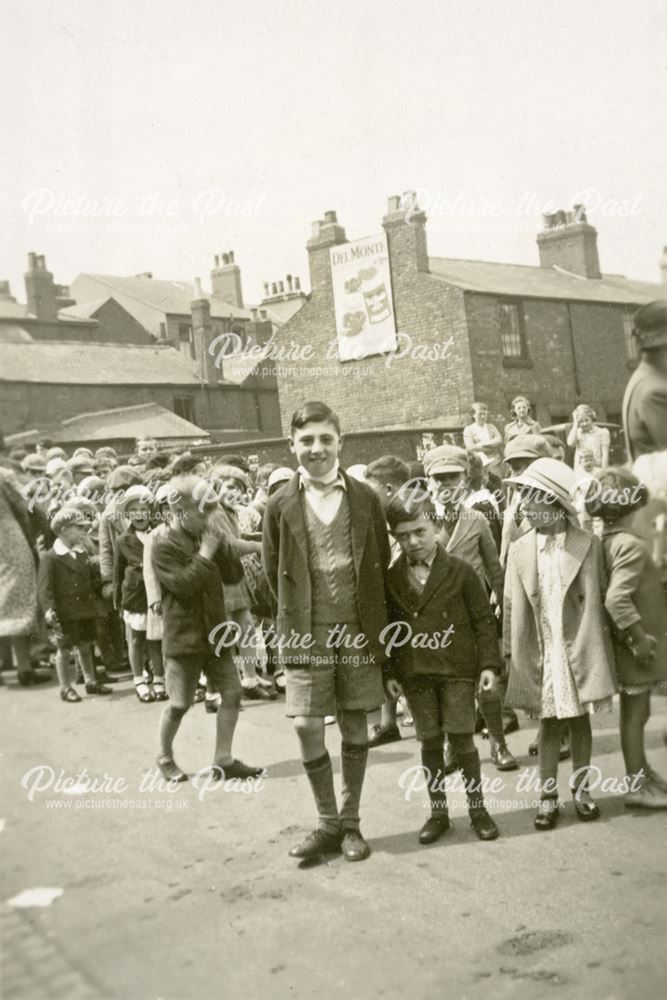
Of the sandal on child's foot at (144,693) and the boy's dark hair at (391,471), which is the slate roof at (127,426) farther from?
the boy's dark hair at (391,471)

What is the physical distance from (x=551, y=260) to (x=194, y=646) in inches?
1051

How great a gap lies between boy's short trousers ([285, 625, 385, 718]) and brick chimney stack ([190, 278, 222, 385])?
36.3 meters

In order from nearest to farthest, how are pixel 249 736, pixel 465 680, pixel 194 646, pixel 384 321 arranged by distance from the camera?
1. pixel 465 680
2. pixel 194 646
3. pixel 249 736
4. pixel 384 321

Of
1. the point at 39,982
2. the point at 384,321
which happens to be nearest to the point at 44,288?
the point at 384,321

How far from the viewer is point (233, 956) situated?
341 cm

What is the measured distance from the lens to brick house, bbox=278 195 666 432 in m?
23.6

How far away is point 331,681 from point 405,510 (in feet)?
2.69

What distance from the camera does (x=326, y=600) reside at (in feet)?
14.0

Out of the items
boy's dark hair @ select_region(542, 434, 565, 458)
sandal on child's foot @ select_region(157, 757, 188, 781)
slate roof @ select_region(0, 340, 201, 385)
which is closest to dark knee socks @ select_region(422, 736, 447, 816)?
sandal on child's foot @ select_region(157, 757, 188, 781)

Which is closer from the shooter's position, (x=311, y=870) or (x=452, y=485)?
(x=311, y=870)

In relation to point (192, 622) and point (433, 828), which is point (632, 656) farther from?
point (192, 622)

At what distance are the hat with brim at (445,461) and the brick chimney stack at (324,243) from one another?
21.3m

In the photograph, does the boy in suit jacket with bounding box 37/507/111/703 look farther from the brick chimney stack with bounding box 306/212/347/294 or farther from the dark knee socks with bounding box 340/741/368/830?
the brick chimney stack with bounding box 306/212/347/294

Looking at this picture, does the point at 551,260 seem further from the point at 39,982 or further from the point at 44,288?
the point at 39,982
